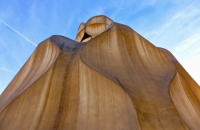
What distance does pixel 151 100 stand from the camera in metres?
3.98

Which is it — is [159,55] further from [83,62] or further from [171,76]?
[83,62]

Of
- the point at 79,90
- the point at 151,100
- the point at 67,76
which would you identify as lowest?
the point at 151,100

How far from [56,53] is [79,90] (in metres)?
1.44

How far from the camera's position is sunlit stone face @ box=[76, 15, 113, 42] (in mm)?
8844

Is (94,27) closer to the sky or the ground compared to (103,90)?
closer to the sky

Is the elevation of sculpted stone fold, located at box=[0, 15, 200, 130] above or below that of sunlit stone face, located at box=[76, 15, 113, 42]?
below

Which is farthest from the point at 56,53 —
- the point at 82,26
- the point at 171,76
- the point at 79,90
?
the point at 82,26

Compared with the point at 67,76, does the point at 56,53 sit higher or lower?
higher

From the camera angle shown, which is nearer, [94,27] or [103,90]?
[103,90]

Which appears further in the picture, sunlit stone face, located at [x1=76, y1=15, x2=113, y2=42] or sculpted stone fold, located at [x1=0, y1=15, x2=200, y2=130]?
sunlit stone face, located at [x1=76, y1=15, x2=113, y2=42]

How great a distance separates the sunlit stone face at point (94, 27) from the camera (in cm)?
884

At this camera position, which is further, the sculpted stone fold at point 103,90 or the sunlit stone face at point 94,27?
the sunlit stone face at point 94,27

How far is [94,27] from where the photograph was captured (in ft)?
29.3

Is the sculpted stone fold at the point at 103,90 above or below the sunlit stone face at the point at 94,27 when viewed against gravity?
below
